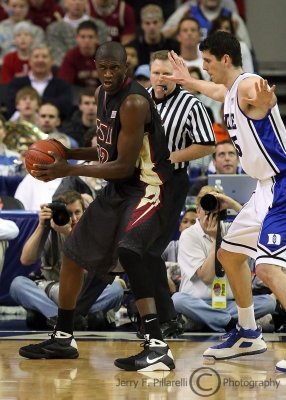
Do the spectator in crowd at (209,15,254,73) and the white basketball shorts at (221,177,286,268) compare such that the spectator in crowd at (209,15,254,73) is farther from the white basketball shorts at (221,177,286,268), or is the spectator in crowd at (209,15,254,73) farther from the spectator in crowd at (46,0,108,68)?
the white basketball shorts at (221,177,286,268)

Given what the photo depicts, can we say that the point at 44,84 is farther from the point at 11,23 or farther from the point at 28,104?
the point at 11,23

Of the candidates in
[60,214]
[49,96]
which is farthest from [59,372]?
[49,96]

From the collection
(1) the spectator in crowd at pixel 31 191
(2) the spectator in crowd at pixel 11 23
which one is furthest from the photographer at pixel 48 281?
(2) the spectator in crowd at pixel 11 23

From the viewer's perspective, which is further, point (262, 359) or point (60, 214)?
point (60, 214)

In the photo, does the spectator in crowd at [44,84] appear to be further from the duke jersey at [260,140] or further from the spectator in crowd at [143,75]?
the duke jersey at [260,140]

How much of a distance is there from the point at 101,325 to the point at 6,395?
296cm

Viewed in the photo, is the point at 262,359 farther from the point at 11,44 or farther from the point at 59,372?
the point at 11,44

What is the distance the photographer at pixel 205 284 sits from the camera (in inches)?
317

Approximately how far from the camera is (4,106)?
42.5 feet

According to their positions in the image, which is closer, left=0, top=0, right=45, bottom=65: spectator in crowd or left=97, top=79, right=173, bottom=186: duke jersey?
left=97, top=79, right=173, bottom=186: duke jersey

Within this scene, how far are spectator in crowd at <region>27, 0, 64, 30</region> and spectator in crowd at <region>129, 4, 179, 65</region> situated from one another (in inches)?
44.1

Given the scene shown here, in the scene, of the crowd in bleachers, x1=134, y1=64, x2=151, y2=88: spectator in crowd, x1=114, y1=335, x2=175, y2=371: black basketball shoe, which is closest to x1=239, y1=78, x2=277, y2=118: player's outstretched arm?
x1=114, y1=335, x2=175, y2=371: black basketball shoe

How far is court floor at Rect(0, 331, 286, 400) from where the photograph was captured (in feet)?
18.1

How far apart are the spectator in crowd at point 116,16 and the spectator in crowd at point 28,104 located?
2.25 meters
